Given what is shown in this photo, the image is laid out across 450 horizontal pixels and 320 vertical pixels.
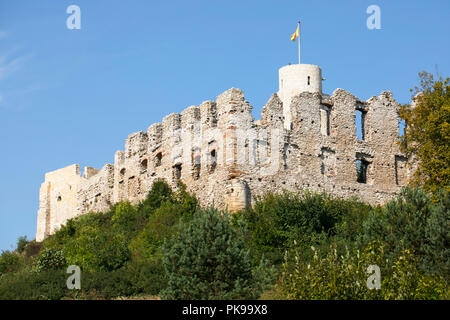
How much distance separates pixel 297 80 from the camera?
3966cm

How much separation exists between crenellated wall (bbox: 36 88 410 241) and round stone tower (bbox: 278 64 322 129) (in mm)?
3704

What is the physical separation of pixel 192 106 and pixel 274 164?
5776mm

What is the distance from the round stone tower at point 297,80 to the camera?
39.6m

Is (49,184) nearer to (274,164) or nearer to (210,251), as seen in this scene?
(274,164)

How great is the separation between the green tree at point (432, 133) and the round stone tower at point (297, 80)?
7279mm

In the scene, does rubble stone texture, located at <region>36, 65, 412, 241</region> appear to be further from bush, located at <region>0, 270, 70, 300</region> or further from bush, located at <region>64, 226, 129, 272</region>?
bush, located at <region>0, 270, 70, 300</region>

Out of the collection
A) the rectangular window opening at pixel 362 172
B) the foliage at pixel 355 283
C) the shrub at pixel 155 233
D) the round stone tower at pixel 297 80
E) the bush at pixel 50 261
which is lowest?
the foliage at pixel 355 283

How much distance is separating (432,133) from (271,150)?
698cm

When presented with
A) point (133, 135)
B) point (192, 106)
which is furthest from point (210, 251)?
point (133, 135)

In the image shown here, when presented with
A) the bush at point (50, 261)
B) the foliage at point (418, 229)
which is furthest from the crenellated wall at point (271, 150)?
the foliage at point (418, 229)

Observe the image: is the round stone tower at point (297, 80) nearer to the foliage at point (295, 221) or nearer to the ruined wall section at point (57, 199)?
the foliage at point (295, 221)

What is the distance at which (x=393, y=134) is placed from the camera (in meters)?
36.9

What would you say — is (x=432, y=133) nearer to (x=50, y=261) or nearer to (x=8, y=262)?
(x=50, y=261)

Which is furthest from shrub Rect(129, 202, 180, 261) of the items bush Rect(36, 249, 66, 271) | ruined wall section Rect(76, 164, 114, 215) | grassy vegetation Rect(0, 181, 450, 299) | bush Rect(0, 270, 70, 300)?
ruined wall section Rect(76, 164, 114, 215)
